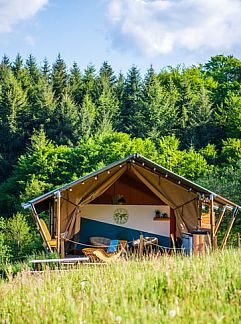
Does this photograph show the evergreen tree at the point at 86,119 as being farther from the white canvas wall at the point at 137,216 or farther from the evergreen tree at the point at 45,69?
the white canvas wall at the point at 137,216

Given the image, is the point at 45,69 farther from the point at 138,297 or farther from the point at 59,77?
the point at 138,297

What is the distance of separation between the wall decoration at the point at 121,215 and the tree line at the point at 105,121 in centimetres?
1095

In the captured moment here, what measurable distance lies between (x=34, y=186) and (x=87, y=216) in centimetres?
1579

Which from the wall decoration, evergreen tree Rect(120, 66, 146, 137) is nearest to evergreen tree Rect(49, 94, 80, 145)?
evergreen tree Rect(120, 66, 146, 137)

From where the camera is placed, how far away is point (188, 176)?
32.0 metres

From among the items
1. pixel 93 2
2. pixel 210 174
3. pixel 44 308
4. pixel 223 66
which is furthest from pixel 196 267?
pixel 223 66

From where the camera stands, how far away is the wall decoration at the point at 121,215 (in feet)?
52.0

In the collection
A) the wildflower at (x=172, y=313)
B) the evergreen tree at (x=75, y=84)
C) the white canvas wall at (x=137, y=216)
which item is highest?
the evergreen tree at (x=75, y=84)

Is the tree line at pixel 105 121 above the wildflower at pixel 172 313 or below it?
above

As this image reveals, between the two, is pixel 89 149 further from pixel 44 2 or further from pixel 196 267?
pixel 196 267

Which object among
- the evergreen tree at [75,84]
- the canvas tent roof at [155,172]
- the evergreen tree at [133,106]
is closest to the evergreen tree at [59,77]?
the evergreen tree at [75,84]

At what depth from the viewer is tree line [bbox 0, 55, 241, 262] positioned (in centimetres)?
3212

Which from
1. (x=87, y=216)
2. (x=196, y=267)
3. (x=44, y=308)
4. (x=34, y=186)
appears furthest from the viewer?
(x=34, y=186)

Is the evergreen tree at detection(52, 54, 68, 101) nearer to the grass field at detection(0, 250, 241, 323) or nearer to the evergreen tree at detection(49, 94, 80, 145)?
the evergreen tree at detection(49, 94, 80, 145)
